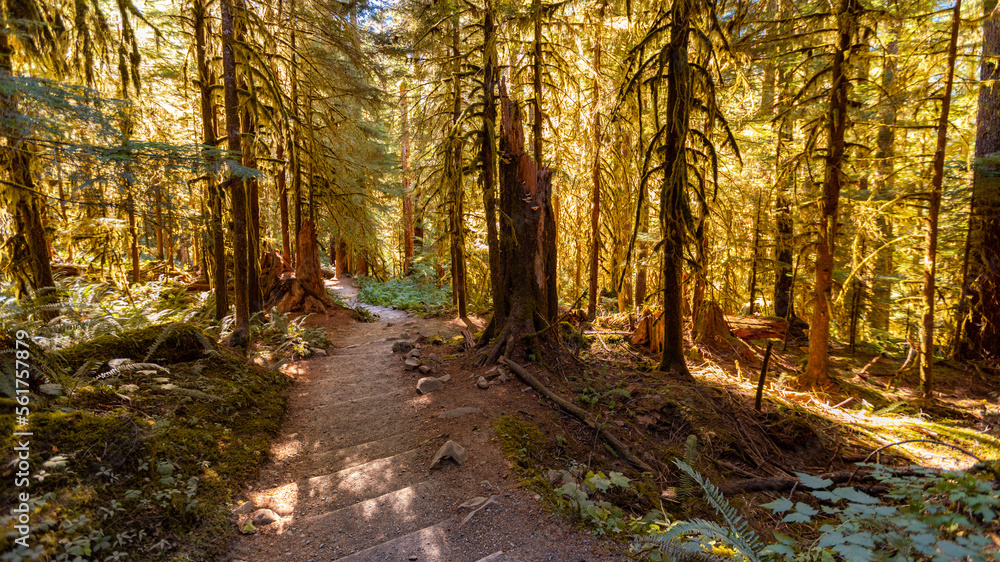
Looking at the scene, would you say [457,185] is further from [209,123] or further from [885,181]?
[885,181]

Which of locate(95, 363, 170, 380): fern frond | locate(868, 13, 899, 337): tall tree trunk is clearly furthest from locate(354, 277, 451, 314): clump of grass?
locate(868, 13, 899, 337): tall tree trunk

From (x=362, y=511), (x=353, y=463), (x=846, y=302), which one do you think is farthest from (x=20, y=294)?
(x=846, y=302)

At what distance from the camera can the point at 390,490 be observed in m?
3.80

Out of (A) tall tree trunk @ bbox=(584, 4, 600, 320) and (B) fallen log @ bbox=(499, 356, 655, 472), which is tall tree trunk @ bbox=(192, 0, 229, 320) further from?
(A) tall tree trunk @ bbox=(584, 4, 600, 320)

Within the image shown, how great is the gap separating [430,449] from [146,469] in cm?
241

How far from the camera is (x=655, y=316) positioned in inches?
324

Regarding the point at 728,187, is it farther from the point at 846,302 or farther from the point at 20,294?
the point at 20,294

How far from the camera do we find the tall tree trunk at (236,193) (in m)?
6.30

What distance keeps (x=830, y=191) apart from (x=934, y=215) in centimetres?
177

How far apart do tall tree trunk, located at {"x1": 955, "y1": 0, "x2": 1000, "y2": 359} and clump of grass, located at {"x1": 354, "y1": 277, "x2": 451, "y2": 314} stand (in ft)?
43.5

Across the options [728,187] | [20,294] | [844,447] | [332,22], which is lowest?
[844,447]

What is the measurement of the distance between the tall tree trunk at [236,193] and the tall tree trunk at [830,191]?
31.5ft

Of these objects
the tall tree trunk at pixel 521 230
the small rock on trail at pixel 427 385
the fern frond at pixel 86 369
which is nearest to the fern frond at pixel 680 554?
the tall tree trunk at pixel 521 230

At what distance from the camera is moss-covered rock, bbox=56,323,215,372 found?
4.59 meters
